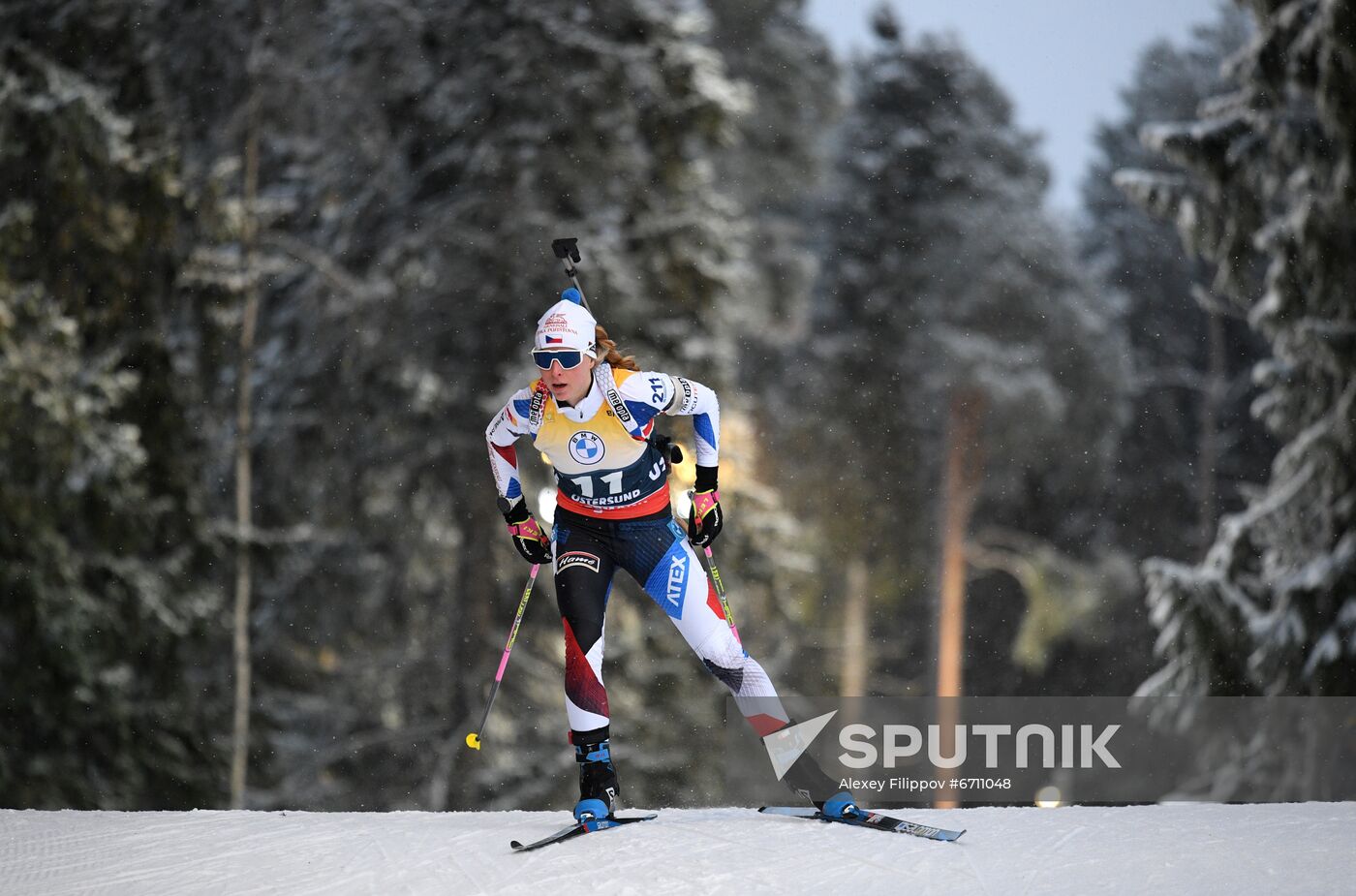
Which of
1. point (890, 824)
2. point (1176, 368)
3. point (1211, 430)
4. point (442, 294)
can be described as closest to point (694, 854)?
point (890, 824)

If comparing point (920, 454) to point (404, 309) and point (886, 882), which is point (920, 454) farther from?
point (886, 882)

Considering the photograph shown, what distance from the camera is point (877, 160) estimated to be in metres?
19.7

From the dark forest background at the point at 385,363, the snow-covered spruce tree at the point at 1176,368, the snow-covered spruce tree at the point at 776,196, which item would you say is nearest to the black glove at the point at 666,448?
the dark forest background at the point at 385,363

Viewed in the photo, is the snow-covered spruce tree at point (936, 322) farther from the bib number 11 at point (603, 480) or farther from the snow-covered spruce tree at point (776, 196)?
the bib number 11 at point (603, 480)

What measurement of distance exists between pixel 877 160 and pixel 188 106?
10.5 metres

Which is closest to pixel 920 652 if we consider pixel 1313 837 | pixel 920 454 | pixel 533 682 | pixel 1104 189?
pixel 920 454

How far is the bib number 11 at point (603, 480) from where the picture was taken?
4816mm

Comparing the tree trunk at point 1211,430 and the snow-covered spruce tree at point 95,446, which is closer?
the snow-covered spruce tree at point 95,446

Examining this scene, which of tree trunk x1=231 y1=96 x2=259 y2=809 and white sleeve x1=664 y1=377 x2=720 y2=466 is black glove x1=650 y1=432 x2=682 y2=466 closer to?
white sleeve x1=664 y1=377 x2=720 y2=466

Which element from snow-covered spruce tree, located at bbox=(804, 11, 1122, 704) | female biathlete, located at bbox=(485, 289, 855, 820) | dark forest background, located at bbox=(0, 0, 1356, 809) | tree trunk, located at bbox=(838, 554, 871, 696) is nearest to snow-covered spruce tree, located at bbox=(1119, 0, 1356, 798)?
dark forest background, located at bbox=(0, 0, 1356, 809)

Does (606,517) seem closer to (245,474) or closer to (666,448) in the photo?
(666,448)

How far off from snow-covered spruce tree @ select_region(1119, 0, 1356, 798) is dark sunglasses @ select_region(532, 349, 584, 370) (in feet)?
17.2

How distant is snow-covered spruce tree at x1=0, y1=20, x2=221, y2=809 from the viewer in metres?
9.74

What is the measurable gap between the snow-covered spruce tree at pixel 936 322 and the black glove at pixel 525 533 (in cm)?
1432
